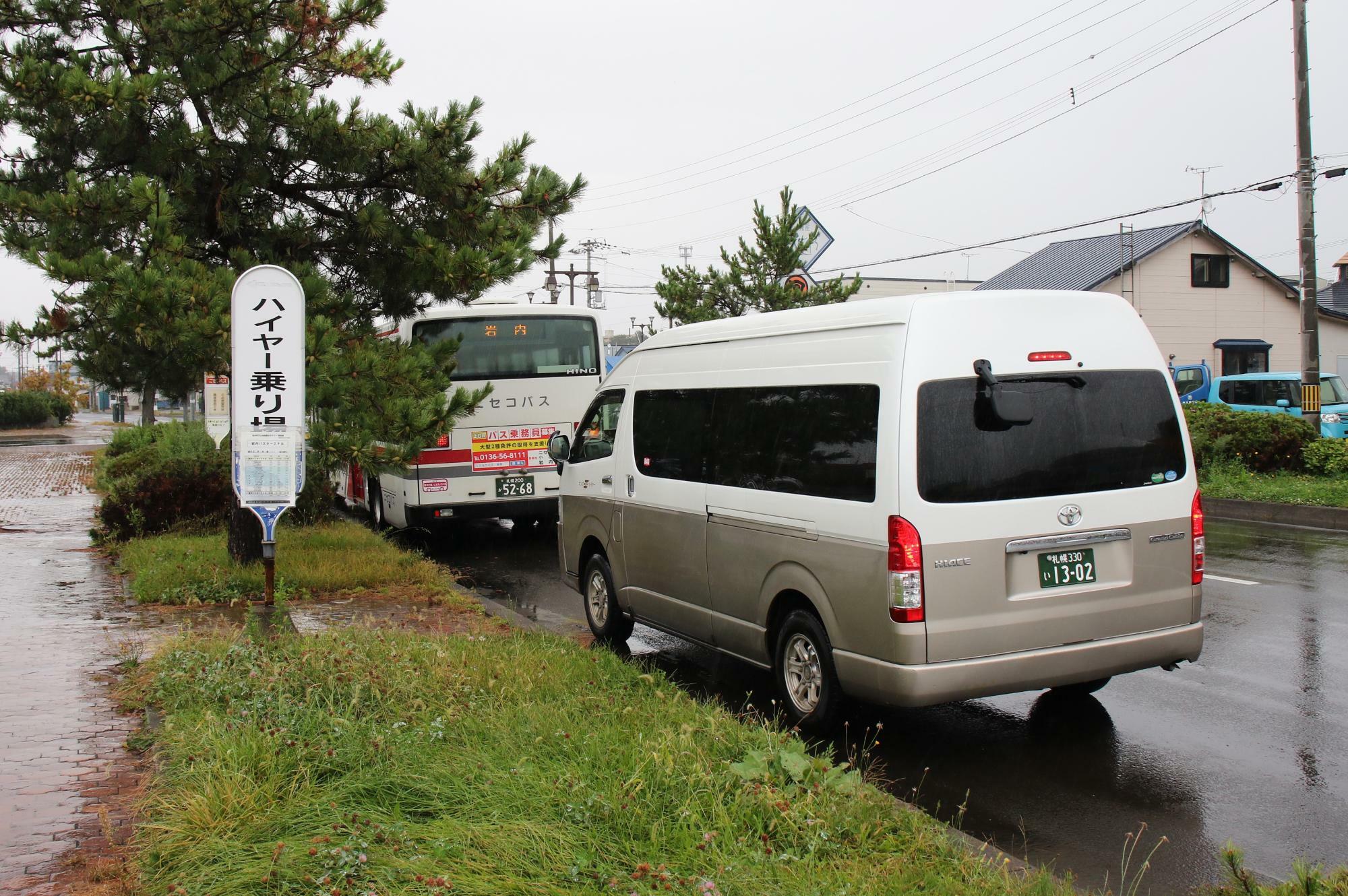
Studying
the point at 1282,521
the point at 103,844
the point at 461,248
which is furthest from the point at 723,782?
the point at 1282,521

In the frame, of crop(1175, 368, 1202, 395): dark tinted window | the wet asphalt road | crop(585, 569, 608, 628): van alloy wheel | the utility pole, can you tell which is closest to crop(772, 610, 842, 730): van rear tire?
the wet asphalt road

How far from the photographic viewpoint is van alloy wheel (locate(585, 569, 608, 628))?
26.9ft

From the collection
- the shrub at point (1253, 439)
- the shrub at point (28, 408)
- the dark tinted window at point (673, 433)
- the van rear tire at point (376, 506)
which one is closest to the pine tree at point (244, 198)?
the dark tinted window at point (673, 433)

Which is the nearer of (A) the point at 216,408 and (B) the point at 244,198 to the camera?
(B) the point at 244,198

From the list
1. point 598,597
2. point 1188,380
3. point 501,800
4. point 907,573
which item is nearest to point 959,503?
point 907,573

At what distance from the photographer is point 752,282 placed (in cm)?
2616

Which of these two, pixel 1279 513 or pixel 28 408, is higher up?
pixel 28 408

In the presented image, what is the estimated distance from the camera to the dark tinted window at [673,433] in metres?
6.86

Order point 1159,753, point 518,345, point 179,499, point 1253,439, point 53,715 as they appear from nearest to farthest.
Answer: point 1159,753 < point 53,715 < point 179,499 < point 518,345 < point 1253,439

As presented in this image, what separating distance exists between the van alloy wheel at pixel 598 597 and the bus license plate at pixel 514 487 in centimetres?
537

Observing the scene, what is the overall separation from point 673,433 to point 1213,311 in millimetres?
40486

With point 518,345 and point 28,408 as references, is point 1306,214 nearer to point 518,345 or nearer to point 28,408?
point 518,345

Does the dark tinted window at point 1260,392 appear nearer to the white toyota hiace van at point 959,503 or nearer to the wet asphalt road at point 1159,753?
the wet asphalt road at point 1159,753

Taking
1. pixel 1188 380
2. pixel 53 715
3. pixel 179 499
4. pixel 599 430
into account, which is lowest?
pixel 53 715
